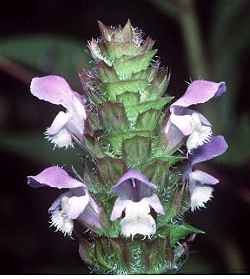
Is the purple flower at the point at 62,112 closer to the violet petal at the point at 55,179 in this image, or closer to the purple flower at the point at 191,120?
the violet petal at the point at 55,179

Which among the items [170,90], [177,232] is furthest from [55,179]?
[170,90]

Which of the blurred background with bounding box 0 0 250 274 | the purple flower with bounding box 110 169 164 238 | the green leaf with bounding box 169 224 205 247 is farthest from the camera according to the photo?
the blurred background with bounding box 0 0 250 274

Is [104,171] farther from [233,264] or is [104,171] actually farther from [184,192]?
[233,264]

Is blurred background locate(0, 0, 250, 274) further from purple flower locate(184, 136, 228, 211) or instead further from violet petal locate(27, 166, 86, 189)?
violet petal locate(27, 166, 86, 189)

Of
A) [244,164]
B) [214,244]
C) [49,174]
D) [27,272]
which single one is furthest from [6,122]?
[49,174]

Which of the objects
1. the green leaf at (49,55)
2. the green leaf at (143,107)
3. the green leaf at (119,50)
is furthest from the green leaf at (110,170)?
the green leaf at (49,55)

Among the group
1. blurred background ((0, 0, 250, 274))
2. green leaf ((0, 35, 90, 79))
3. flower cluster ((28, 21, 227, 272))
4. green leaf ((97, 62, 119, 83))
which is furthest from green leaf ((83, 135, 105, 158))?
green leaf ((0, 35, 90, 79))

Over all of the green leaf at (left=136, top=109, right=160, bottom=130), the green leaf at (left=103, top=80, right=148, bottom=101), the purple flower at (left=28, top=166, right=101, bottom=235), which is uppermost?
the green leaf at (left=103, top=80, right=148, bottom=101)
